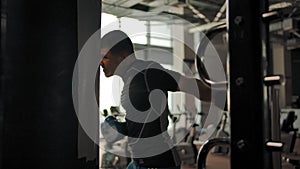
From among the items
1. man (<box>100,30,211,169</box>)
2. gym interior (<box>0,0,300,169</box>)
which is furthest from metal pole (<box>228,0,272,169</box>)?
man (<box>100,30,211,169</box>)

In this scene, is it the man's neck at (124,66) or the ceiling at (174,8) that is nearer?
the man's neck at (124,66)

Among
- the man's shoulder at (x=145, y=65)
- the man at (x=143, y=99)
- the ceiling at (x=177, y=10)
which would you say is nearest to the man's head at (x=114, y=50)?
the man at (x=143, y=99)

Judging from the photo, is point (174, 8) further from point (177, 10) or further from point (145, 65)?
point (145, 65)

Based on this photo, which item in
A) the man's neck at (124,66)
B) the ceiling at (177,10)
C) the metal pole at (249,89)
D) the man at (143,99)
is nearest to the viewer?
the metal pole at (249,89)

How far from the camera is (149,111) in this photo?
1.94 m

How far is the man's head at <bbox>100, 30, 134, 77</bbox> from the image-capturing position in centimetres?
191

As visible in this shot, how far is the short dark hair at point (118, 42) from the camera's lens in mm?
1901

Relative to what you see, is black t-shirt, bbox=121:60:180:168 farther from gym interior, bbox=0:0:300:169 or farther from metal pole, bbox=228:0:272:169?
metal pole, bbox=228:0:272:169

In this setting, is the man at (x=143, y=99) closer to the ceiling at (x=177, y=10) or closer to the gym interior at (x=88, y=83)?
the gym interior at (x=88, y=83)

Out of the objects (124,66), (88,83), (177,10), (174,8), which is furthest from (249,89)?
(177,10)

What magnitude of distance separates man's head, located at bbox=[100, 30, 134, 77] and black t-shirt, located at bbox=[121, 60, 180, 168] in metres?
0.09

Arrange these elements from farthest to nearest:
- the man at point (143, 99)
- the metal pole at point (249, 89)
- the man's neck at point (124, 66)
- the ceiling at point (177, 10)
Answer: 1. the ceiling at point (177, 10)
2. the man's neck at point (124, 66)
3. the man at point (143, 99)
4. the metal pole at point (249, 89)

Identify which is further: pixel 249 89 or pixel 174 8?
pixel 174 8

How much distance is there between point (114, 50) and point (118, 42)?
2.4 inches
